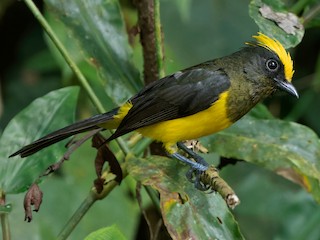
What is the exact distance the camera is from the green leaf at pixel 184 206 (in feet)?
5.97

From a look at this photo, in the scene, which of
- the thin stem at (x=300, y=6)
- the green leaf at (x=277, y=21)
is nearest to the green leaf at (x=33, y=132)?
the green leaf at (x=277, y=21)

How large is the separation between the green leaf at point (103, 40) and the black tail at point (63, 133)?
0.43ft

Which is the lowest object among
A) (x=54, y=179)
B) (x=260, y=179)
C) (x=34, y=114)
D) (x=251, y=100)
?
(x=260, y=179)

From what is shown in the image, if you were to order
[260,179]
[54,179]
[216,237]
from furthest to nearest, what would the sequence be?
[260,179] < [54,179] < [216,237]

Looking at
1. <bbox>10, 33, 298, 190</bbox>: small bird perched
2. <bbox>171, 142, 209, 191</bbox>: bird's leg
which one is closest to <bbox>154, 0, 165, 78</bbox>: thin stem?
<bbox>10, 33, 298, 190</bbox>: small bird perched

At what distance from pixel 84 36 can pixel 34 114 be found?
354mm

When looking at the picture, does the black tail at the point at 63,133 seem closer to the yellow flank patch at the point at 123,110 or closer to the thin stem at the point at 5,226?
the yellow flank patch at the point at 123,110

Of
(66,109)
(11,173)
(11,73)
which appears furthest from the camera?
(11,73)

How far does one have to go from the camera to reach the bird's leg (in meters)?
1.98

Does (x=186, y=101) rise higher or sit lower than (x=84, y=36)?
lower

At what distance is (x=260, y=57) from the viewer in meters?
2.36

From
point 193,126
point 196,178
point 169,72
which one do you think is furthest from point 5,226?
point 169,72

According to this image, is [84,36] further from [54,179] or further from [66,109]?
[54,179]

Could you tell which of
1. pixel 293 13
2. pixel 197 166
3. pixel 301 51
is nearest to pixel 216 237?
pixel 197 166
